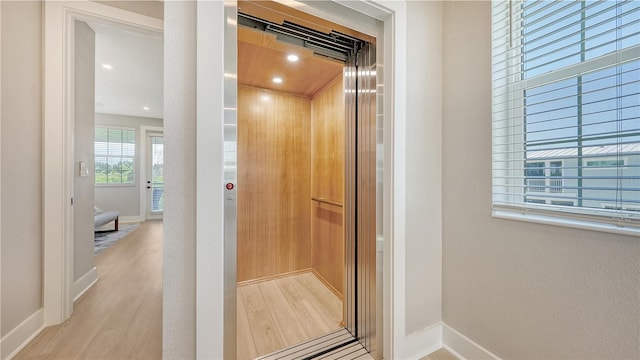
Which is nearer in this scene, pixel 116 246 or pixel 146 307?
pixel 146 307

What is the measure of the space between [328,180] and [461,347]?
160 centimetres

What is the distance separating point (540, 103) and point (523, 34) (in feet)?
1.25

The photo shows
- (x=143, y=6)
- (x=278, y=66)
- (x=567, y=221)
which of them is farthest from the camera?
(x=278, y=66)

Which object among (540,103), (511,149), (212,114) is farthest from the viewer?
(511,149)

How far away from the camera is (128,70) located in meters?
3.40

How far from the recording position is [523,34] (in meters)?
1.22

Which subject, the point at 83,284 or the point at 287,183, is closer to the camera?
the point at 83,284

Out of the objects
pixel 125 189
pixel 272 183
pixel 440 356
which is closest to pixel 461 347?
pixel 440 356

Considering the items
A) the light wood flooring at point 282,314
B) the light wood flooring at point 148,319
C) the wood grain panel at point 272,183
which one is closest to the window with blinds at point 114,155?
the light wood flooring at point 148,319

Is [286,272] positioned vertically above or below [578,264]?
below

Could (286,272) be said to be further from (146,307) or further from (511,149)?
(511,149)

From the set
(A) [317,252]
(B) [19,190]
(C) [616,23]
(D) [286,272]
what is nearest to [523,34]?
(C) [616,23]

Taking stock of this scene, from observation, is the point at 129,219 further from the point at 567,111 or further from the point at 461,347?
the point at 567,111

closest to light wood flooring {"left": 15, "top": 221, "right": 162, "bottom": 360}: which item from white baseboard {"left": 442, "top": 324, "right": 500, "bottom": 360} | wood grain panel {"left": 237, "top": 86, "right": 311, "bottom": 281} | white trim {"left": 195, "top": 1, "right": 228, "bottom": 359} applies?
wood grain panel {"left": 237, "top": 86, "right": 311, "bottom": 281}
